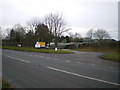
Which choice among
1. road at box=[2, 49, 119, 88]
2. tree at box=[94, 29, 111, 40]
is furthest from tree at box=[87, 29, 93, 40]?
road at box=[2, 49, 119, 88]

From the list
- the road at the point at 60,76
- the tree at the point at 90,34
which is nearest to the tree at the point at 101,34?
the tree at the point at 90,34

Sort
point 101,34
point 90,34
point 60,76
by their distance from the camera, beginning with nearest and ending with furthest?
point 60,76
point 101,34
point 90,34

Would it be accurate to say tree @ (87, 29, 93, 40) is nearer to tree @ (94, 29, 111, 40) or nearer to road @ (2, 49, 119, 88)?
tree @ (94, 29, 111, 40)

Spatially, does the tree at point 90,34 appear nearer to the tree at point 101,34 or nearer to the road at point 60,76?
the tree at point 101,34

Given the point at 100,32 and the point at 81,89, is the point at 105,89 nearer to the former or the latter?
the point at 81,89

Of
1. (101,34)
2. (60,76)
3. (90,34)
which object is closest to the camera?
(60,76)

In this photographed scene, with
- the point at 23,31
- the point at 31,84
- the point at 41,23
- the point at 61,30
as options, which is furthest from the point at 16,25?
the point at 31,84

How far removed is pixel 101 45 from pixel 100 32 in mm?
37826

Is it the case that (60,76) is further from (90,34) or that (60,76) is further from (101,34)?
(90,34)

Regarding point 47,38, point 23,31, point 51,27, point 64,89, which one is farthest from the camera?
point 23,31

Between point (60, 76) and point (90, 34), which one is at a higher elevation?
point (90, 34)

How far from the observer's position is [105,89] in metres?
4.44

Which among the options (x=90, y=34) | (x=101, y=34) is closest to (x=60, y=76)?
(x=101, y=34)

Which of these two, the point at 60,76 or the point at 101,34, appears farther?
the point at 101,34
